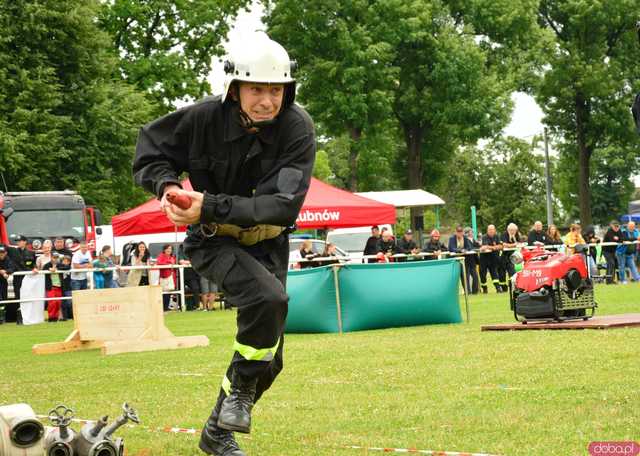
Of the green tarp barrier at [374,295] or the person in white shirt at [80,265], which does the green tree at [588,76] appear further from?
the green tarp barrier at [374,295]

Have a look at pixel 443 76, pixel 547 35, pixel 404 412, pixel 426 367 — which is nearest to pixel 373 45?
pixel 443 76

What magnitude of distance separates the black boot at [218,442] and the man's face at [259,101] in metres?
1.51

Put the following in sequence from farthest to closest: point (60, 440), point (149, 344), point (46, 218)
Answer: point (46, 218) < point (149, 344) < point (60, 440)

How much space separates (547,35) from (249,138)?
51.1 metres

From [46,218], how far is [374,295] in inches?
616

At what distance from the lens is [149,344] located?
1464 cm

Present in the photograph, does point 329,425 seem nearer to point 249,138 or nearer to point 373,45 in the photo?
point 249,138

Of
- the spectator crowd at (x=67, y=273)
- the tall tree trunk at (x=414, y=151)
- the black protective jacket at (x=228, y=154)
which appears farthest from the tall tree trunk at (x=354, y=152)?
the black protective jacket at (x=228, y=154)

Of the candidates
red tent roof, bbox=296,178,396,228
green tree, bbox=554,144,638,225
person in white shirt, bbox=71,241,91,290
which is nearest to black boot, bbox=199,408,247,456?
person in white shirt, bbox=71,241,91,290

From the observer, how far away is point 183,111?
231 inches

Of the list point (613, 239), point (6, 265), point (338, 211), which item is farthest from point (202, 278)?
point (613, 239)

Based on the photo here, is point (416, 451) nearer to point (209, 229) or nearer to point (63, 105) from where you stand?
point (209, 229)

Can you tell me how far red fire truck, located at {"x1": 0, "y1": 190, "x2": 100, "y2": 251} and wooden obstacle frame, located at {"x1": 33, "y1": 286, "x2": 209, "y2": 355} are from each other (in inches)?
574

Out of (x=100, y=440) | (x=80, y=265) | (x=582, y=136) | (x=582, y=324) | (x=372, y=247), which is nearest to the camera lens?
(x=100, y=440)
